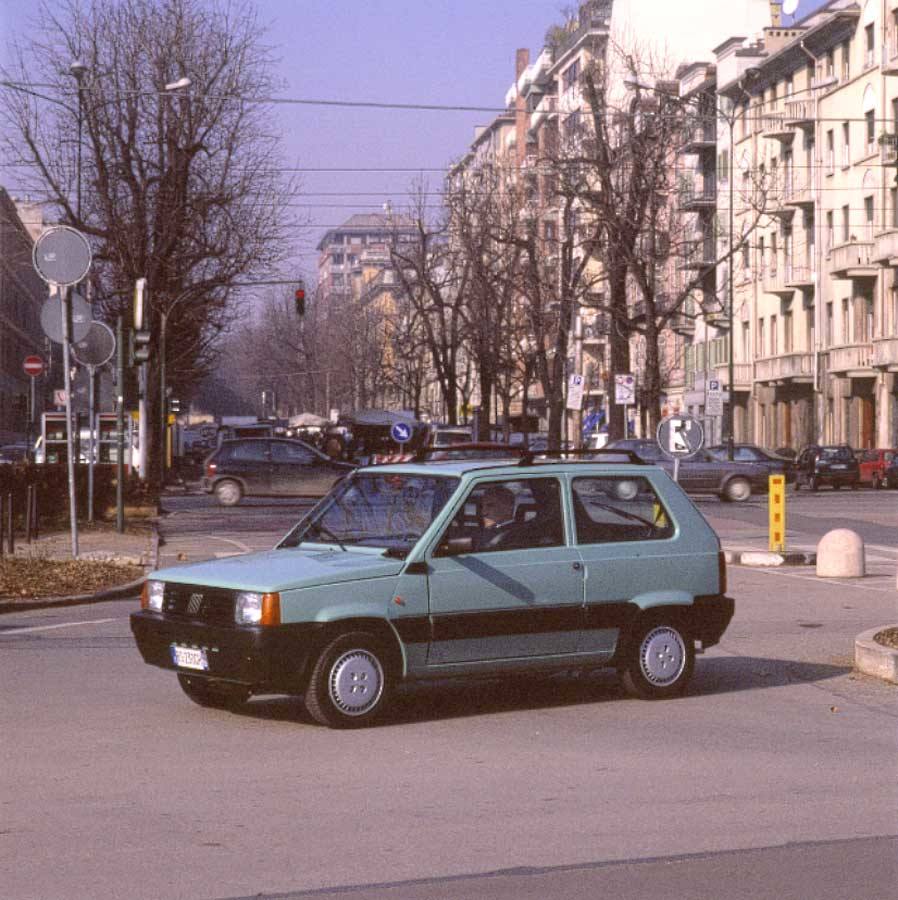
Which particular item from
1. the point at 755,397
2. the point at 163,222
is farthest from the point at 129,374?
the point at 755,397

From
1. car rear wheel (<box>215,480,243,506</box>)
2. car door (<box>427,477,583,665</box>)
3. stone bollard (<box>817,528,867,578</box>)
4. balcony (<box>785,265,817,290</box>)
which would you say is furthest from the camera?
balcony (<box>785,265,817,290</box>)

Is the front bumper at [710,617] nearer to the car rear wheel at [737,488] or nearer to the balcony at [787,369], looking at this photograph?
the car rear wheel at [737,488]

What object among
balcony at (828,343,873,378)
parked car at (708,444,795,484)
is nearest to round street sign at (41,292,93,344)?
parked car at (708,444,795,484)

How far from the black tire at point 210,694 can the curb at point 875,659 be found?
4165 millimetres

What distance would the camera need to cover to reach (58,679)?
12648 millimetres

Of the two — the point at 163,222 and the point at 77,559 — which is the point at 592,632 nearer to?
the point at 77,559

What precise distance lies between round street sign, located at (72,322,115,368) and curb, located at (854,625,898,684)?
15.3 metres

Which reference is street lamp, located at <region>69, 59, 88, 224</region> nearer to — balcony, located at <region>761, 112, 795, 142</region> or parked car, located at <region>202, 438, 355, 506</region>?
parked car, located at <region>202, 438, 355, 506</region>

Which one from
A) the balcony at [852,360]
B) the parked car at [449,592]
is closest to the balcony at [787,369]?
the balcony at [852,360]

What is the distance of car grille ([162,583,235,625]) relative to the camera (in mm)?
10414

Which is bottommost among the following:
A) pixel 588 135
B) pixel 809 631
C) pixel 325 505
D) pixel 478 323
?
pixel 809 631

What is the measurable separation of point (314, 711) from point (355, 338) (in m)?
126

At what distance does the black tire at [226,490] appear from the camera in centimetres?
4672

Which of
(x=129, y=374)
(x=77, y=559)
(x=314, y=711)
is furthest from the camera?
(x=129, y=374)
